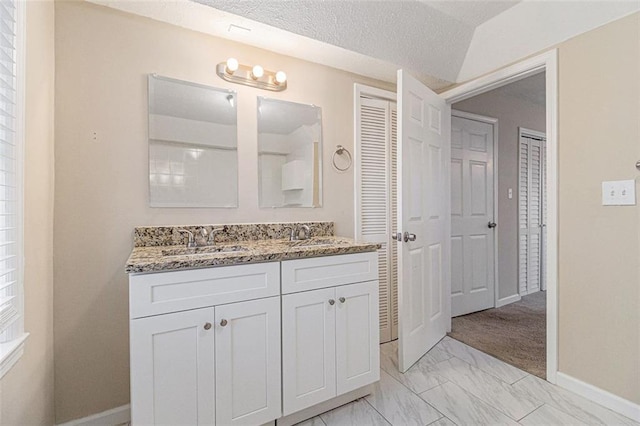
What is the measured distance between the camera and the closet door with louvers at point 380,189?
2377mm

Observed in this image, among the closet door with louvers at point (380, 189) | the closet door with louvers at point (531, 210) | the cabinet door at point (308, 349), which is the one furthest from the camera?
the closet door with louvers at point (531, 210)

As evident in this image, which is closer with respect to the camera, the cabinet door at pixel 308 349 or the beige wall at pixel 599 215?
the cabinet door at pixel 308 349

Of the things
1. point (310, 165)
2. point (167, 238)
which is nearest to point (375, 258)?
point (310, 165)

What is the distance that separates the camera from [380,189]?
2.46 metres

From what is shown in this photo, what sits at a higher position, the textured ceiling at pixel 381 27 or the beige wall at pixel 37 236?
the textured ceiling at pixel 381 27

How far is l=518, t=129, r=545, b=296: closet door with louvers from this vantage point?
3.57 meters

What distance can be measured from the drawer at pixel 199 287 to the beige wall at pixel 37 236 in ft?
1.44

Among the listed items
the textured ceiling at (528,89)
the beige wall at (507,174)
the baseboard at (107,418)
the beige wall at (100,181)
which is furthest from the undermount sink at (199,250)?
the textured ceiling at (528,89)

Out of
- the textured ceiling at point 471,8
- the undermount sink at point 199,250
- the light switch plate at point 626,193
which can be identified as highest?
the textured ceiling at point 471,8

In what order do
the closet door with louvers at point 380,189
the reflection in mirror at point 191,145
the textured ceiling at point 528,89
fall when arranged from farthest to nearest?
1. the textured ceiling at point 528,89
2. the closet door with louvers at point 380,189
3. the reflection in mirror at point 191,145

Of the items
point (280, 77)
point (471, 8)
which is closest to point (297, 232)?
point (280, 77)

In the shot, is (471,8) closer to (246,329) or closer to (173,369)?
(246,329)

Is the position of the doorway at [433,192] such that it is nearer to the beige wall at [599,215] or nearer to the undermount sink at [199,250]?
the beige wall at [599,215]

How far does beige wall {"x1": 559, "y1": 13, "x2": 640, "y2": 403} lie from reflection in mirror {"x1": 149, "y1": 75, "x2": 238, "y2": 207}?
2080 millimetres
